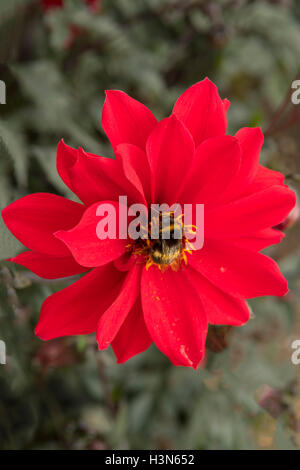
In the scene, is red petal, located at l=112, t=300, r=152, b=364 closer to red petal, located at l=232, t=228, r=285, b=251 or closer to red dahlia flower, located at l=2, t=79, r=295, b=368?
red dahlia flower, located at l=2, t=79, r=295, b=368

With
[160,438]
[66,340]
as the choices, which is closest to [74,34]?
[66,340]

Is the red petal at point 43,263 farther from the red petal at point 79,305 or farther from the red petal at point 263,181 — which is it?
the red petal at point 263,181

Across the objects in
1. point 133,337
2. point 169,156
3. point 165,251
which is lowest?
point 133,337

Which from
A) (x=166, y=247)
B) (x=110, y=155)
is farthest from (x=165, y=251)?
(x=110, y=155)

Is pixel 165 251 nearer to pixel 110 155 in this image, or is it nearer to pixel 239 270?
pixel 239 270

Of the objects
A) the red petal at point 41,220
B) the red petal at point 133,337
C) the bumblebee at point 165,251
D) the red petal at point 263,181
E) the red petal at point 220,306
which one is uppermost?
the red petal at point 263,181

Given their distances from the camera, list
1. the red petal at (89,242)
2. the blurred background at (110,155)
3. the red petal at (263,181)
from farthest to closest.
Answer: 1. the blurred background at (110,155)
2. the red petal at (263,181)
3. the red petal at (89,242)

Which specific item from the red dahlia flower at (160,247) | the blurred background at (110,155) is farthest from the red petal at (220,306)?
the blurred background at (110,155)
